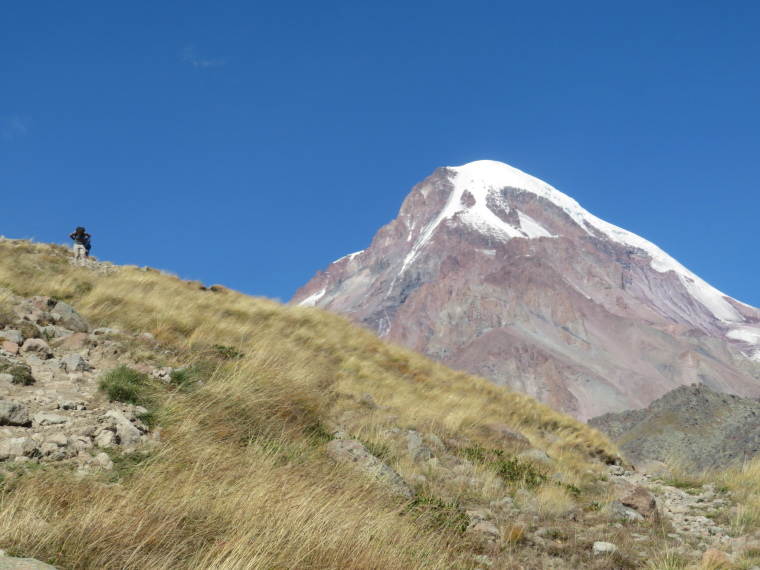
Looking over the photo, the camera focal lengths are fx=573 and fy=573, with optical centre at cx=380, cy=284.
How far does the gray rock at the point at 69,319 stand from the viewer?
28.4 ft

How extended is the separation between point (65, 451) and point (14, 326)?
3744 mm

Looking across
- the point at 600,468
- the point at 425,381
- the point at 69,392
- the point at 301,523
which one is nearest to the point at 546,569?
the point at 301,523

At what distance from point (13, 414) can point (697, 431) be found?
29.4 m

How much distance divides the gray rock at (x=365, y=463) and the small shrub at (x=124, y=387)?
224cm

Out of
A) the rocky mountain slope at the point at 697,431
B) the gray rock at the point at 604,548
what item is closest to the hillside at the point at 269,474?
the gray rock at the point at 604,548

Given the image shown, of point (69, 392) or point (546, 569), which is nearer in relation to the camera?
point (546, 569)

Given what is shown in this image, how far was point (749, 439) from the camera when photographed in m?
24.3

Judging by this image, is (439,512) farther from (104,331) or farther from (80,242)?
(80,242)

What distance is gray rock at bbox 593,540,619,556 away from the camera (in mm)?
5895

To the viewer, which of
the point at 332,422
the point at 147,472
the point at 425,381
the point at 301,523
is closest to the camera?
the point at 301,523

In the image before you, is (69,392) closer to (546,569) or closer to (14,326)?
(14,326)

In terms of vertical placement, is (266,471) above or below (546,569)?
above

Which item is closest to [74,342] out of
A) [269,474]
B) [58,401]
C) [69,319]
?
[69,319]

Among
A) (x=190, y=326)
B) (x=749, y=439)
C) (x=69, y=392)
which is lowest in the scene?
(x=69, y=392)
